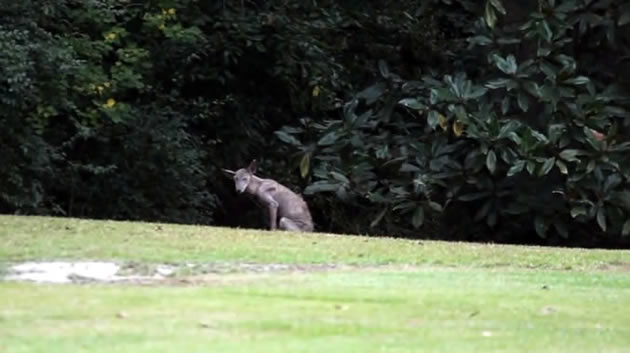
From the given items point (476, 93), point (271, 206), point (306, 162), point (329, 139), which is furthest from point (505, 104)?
point (271, 206)

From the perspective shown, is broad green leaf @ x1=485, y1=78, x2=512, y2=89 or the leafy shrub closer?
the leafy shrub

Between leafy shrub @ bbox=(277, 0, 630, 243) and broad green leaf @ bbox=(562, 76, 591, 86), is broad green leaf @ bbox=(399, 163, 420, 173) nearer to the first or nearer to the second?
leafy shrub @ bbox=(277, 0, 630, 243)

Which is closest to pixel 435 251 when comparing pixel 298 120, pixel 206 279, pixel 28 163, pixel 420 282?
pixel 420 282

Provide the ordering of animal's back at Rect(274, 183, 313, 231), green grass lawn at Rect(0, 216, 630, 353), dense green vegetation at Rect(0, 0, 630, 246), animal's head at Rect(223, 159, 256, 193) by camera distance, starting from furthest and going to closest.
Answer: animal's head at Rect(223, 159, 256, 193) → dense green vegetation at Rect(0, 0, 630, 246) → animal's back at Rect(274, 183, 313, 231) → green grass lawn at Rect(0, 216, 630, 353)

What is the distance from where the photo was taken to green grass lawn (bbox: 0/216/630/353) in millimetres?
8531

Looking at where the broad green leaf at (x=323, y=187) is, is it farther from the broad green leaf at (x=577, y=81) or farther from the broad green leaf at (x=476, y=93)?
the broad green leaf at (x=577, y=81)

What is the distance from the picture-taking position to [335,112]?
917 inches

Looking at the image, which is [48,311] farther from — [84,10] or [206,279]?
[84,10]

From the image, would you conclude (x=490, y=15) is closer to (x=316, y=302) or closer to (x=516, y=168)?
(x=516, y=168)

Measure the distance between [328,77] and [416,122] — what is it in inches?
109

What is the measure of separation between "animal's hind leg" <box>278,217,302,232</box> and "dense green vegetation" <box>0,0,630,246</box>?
5.28 feet

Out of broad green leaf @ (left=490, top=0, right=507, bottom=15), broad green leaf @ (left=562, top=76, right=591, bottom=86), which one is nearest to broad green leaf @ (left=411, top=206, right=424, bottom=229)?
broad green leaf @ (left=562, top=76, right=591, bottom=86)

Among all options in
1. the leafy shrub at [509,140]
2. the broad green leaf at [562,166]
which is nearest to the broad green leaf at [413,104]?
the leafy shrub at [509,140]

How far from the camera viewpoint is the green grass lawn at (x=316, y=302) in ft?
28.0
